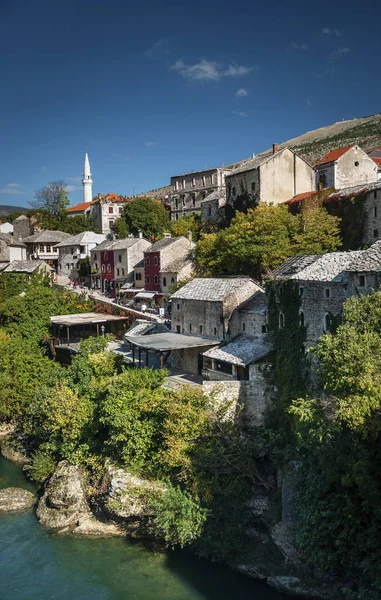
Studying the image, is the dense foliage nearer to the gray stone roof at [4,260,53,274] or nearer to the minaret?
the gray stone roof at [4,260,53,274]

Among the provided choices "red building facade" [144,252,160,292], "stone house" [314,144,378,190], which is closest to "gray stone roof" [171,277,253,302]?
"red building facade" [144,252,160,292]

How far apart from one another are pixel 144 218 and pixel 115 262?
1018 centimetres

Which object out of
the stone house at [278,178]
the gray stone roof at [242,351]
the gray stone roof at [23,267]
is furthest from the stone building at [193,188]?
the gray stone roof at [242,351]

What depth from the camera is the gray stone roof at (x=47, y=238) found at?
68125 millimetres

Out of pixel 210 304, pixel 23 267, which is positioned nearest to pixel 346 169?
pixel 210 304

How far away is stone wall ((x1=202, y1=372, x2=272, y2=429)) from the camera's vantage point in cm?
2653

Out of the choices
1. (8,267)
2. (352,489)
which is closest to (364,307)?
(352,489)

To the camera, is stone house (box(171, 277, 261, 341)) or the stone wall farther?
stone house (box(171, 277, 261, 341))

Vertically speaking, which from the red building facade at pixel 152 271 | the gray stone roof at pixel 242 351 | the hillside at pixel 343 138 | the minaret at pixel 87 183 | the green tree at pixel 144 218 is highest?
the hillside at pixel 343 138

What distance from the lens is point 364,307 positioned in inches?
764

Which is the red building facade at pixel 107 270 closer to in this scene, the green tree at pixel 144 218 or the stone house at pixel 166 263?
the green tree at pixel 144 218

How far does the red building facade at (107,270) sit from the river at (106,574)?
116 feet

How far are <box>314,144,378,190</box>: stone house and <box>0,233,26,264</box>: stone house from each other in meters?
41.5

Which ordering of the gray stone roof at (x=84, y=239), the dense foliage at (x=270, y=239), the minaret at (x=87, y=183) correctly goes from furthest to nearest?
the minaret at (x=87, y=183)
the gray stone roof at (x=84, y=239)
the dense foliage at (x=270, y=239)
